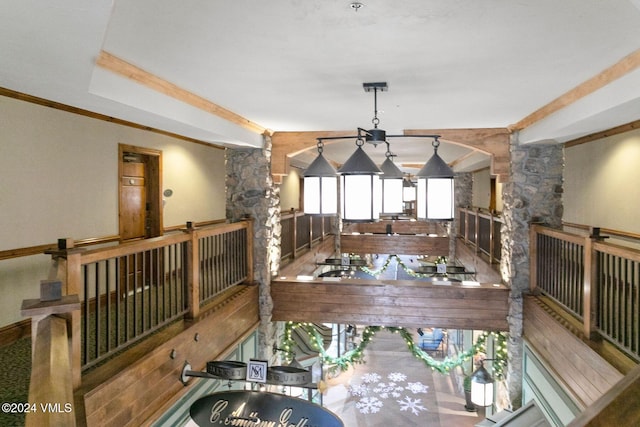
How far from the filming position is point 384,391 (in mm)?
10305

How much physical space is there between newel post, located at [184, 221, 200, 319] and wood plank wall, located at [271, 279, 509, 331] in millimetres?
2005

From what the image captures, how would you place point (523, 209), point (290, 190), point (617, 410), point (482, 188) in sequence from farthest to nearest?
point (482, 188) → point (290, 190) → point (523, 209) → point (617, 410)

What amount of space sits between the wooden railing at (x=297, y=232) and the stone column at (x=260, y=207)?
106 centimetres

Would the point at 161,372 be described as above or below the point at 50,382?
below

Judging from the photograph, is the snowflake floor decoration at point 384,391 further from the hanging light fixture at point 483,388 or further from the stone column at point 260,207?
the stone column at point 260,207

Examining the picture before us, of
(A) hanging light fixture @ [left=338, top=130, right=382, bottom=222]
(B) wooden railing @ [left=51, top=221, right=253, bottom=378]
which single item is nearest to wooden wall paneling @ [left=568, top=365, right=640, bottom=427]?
(A) hanging light fixture @ [left=338, top=130, right=382, bottom=222]

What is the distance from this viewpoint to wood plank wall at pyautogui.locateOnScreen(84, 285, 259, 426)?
2.84m

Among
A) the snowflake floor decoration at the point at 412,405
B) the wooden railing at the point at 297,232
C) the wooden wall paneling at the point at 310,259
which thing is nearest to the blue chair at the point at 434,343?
the snowflake floor decoration at the point at 412,405

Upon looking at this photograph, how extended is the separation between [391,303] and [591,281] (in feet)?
8.54

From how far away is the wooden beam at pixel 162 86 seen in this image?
3.09 m

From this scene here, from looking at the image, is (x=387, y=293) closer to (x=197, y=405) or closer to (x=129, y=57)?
(x=197, y=405)

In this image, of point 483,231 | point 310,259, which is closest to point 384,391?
point 310,259

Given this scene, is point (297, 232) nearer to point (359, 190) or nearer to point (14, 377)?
point (359, 190)

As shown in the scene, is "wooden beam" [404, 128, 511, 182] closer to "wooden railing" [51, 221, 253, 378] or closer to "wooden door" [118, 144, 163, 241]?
→ "wooden railing" [51, 221, 253, 378]
